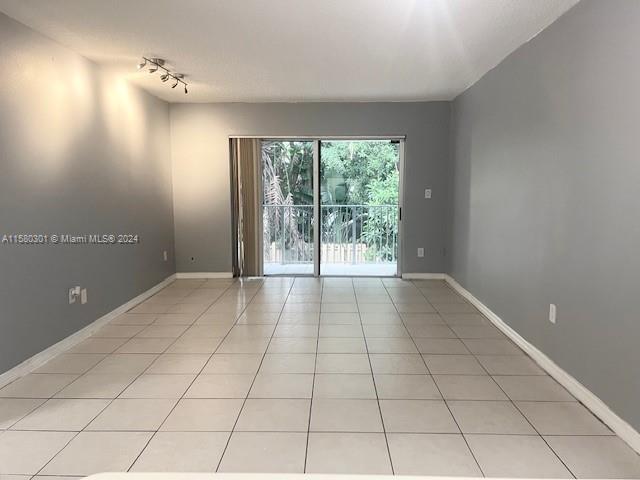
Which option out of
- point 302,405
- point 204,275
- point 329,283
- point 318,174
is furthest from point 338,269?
point 302,405

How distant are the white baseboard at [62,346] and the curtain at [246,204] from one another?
1570 mm

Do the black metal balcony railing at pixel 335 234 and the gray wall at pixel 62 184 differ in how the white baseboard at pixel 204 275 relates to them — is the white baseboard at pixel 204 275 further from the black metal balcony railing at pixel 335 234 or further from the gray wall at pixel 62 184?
the gray wall at pixel 62 184

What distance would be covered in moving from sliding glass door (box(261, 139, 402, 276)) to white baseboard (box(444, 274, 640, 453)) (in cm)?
256

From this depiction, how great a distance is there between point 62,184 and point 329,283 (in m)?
3.31

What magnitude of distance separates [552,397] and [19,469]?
2782 millimetres

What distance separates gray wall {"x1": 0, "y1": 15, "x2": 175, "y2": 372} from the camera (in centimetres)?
282

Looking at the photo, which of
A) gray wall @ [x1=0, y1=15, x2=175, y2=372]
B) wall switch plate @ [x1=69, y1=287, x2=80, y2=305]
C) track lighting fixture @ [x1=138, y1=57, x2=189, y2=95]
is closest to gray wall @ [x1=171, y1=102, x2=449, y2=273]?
gray wall @ [x1=0, y1=15, x2=175, y2=372]

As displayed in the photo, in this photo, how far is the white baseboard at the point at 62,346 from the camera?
9.26 ft

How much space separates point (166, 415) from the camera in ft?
7.91

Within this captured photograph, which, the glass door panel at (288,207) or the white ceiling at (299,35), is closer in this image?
the white ceiling at (299,35)

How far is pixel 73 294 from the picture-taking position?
11.5 ft

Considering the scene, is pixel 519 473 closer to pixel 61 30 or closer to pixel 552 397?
pixel 552 397

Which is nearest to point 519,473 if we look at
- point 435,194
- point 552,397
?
point 552,397

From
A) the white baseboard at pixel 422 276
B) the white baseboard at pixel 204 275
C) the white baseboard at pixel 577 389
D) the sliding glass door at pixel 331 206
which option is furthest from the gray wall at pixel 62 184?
the white baseboard at pixel 577 389
